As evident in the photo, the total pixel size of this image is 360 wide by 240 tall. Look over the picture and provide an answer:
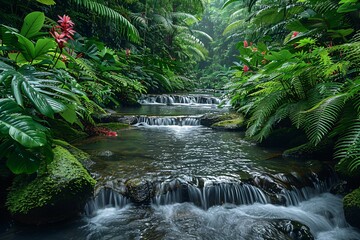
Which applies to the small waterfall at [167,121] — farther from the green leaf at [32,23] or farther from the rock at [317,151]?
the green leaf at [32,23]

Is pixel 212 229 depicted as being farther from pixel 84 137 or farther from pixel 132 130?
pixel 132 130

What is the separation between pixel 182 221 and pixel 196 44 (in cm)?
1737

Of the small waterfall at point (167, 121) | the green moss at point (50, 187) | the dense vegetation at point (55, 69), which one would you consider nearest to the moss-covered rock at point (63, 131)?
the dense vegetation at point (55, 69)

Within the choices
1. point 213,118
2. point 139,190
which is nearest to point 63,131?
point 139,190

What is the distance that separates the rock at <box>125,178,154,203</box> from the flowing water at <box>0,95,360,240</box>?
0.7 inches

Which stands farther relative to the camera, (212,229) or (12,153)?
(212,229)

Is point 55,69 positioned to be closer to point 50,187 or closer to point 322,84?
point 50,187

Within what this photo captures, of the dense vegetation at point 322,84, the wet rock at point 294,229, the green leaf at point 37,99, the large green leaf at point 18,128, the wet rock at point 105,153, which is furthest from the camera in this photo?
the wet rock at point 105,153

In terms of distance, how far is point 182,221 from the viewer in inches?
98.0

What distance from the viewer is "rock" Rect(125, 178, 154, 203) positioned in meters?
2.73

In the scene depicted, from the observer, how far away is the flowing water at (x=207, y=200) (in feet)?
7.66

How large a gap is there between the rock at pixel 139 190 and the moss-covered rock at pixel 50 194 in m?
0.43

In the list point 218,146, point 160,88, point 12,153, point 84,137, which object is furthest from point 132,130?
point 160,88

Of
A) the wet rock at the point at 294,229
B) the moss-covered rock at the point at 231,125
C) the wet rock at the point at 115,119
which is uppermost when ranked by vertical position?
the wet rock at the point at 115,119
